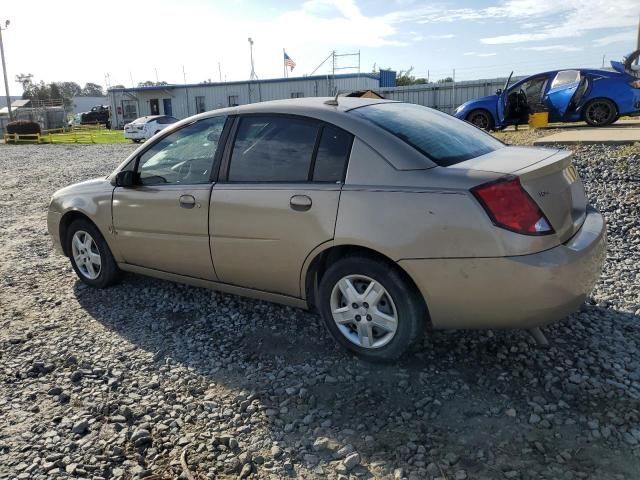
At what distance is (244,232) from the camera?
3.74m

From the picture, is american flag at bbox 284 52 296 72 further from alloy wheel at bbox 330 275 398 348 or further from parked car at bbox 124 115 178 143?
alloy wheel at bbox 330 275 398 348

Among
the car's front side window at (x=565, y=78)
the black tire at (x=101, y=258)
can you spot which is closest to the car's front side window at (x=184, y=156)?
the black tire at (x=101, y=258)

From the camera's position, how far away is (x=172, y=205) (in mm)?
4129

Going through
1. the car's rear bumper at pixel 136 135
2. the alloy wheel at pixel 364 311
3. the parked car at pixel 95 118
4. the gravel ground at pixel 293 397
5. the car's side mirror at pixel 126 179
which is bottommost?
the gravel ground at pixel 293 397

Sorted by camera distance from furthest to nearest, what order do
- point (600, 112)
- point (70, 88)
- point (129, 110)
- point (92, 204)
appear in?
point (70, 88) < point (129, 110) < point (600, 112) < point (92, 204)

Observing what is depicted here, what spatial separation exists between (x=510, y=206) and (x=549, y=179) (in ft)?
1.44

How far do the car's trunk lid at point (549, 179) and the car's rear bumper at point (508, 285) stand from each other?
0.48 feet

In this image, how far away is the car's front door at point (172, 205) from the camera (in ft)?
13.2

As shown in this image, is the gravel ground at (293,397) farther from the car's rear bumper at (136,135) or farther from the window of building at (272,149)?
the car's rear bumper at (136,135)

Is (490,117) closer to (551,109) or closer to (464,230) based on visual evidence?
(551,109)

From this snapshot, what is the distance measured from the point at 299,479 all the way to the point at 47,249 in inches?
216

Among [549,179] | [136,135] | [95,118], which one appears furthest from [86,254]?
[95,118]

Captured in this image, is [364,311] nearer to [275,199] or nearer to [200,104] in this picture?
[275,199]

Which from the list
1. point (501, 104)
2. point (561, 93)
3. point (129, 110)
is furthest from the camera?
point (129, 110)
